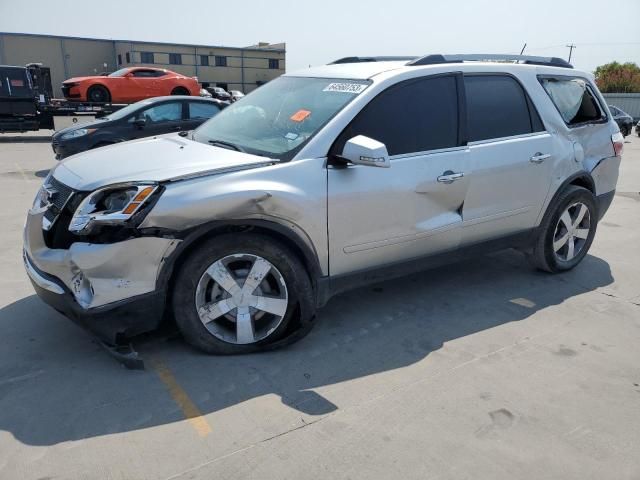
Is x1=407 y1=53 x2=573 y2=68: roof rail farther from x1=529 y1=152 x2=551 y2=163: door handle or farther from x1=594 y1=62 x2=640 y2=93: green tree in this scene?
x1=594 y1=62 x2=640 y2=93: green tree

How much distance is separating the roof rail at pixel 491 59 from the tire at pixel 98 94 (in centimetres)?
1815

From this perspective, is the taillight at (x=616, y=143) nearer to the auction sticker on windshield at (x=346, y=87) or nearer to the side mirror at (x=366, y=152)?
the auction sticker on windshield at (x=346, y=87)

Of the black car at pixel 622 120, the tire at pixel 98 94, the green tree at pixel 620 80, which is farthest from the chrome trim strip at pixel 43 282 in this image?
the green tree at pixel 620 80

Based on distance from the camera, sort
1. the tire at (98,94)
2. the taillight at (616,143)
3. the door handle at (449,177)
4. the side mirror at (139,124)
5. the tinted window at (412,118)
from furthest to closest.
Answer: the tire at (98,94), the side mirror at (139,124), the taillight at (616,143), the door handle at (449,177), the tinted window at (412,118)

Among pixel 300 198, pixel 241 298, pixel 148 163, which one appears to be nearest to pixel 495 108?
pixel 300 198

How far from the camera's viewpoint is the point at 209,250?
3051 millimetres

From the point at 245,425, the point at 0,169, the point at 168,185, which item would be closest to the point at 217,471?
the point at 245,425

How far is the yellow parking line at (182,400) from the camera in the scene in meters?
2.64

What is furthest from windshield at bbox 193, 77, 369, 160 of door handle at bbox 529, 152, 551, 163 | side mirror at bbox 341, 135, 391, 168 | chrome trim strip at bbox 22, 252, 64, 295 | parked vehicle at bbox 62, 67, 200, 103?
parked vehicle at bbox 62, 67, 200, 103

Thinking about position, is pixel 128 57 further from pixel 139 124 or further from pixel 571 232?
pixel 571 232

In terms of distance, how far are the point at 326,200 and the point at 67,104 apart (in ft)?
55.1

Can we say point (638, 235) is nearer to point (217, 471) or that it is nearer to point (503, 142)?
point (503, 142)

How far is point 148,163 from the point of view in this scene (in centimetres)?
320

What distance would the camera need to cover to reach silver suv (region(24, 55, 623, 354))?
2.92 meters
